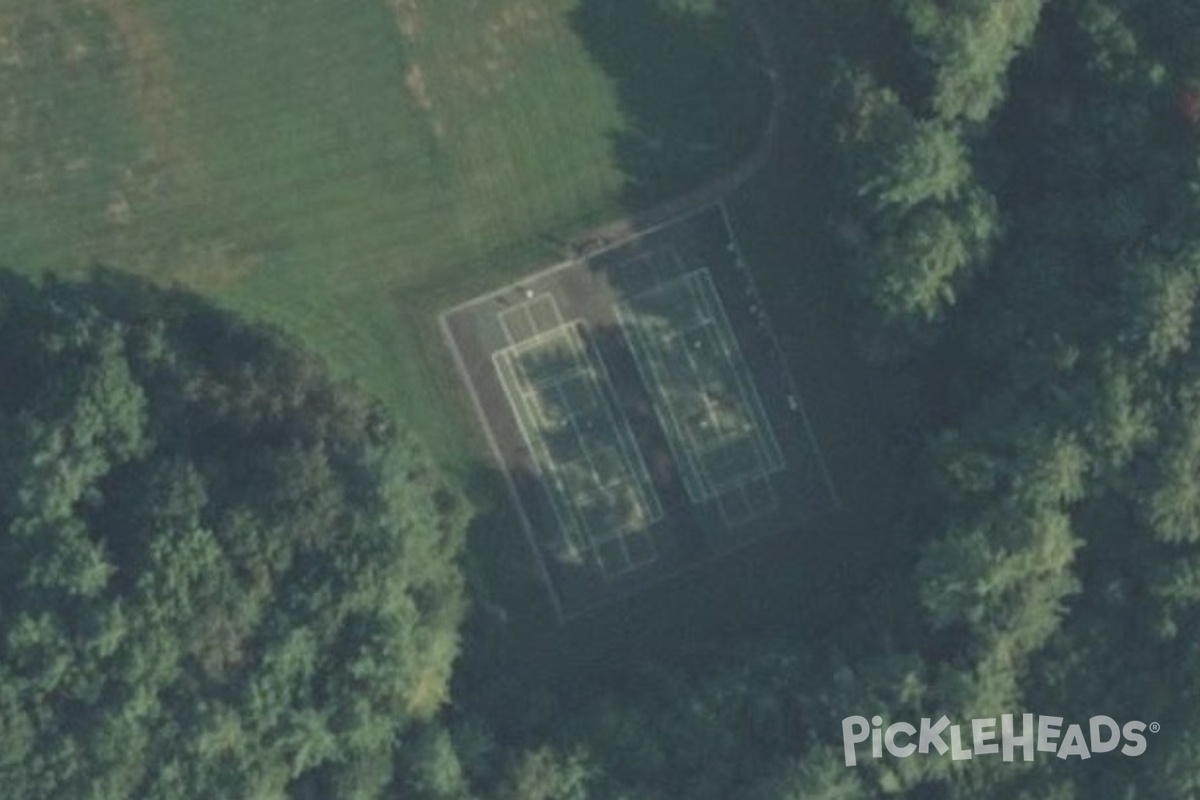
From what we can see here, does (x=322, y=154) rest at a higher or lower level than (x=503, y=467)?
higher

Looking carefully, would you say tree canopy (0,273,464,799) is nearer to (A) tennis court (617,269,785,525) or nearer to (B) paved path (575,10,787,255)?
(A) tennis court (617,269,785,525)

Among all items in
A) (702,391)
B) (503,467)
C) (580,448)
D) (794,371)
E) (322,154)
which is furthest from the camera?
(794,371)

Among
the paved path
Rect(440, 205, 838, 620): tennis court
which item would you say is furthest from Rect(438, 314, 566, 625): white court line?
the paved path

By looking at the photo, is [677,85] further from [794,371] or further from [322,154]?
[322,154]

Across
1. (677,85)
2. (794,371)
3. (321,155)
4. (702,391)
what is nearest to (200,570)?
(321,155)

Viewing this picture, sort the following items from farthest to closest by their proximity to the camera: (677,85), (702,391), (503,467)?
(702,391), (503,467), (677,85)

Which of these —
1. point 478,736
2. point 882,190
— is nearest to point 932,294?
point 882,190
